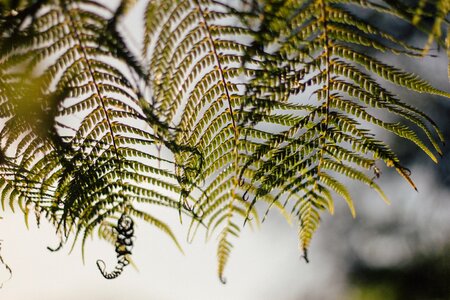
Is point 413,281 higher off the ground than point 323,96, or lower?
higher

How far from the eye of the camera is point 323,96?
114cm

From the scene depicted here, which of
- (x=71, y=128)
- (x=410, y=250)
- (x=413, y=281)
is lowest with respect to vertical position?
(x=71, y=128)

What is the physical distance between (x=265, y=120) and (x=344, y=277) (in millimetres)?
6717

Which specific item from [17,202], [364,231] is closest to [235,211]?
[17,202]

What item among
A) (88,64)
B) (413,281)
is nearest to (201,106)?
(88,64)

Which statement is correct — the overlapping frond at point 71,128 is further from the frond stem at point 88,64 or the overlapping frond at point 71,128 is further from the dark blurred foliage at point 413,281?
the dark blurred foliage at point 413,281

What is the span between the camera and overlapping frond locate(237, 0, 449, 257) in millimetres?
938

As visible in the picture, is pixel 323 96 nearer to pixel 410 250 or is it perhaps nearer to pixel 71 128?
pixel 71 128

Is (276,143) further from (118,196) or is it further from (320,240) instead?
(320,240)

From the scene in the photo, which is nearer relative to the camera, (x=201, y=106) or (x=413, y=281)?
(x=201, y=106)

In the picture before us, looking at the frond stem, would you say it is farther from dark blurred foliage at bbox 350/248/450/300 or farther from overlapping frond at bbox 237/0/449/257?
dark blurred foliage at bbox 350/248/450/300

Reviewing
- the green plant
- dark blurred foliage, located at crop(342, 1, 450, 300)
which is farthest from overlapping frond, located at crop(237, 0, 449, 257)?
dark blurred foliage, located at crop(342, 1, 450, 300)

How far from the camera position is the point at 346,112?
1163mm

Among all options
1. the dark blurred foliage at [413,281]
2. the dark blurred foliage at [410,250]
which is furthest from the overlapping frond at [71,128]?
the dark blurred foliage at [413,281]
